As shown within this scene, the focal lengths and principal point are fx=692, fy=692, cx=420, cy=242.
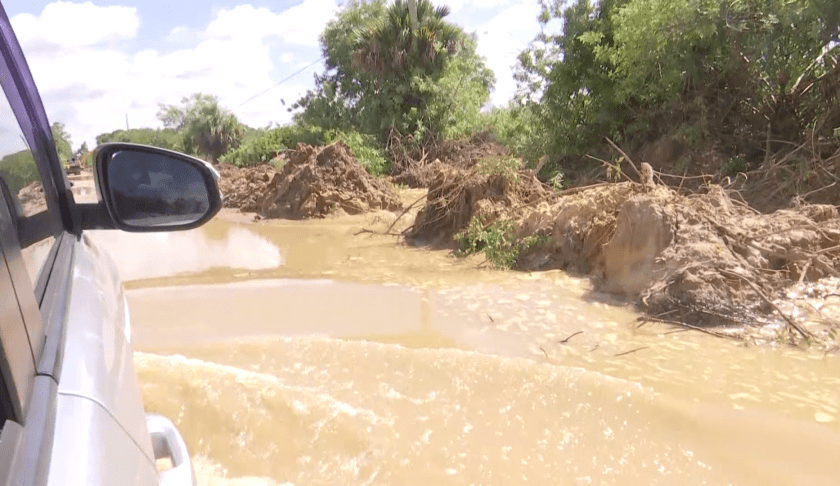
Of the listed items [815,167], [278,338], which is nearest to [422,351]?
[278,338]

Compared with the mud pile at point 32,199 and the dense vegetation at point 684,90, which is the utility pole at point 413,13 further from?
the mud pile at point 32,199

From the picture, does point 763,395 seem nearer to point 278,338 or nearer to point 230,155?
point 278,338

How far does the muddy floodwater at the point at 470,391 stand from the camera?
132 inches

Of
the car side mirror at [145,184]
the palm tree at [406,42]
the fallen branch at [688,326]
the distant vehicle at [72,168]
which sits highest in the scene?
the palm tree at [406,42]

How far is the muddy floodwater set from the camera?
336 cm

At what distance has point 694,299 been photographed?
5465 millimetres

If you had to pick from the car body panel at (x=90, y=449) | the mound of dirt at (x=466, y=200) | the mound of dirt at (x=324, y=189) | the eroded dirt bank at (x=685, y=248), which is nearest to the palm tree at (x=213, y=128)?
the mound of dirt at (x=324, y=189)

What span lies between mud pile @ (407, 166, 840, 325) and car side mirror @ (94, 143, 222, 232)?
457 cm

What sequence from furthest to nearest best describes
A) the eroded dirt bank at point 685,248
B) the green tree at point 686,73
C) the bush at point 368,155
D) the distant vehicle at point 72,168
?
the bush at point 368,155, the green tree at point 686,73, the eroded dirt bank at point 685,248, the distant vehicle at point 72,168

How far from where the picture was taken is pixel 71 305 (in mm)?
1302

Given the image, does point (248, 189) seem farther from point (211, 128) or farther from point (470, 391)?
point (211, 128)

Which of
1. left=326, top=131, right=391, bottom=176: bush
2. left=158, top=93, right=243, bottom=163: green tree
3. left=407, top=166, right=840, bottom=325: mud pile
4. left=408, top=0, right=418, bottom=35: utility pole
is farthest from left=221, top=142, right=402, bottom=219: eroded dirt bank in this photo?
left=158, top=93, right=243, bottom=163: green tree

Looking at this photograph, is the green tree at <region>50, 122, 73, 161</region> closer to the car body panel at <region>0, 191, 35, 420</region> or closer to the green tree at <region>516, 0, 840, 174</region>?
the car body panel at <region>0, 191, 35, 420</region>

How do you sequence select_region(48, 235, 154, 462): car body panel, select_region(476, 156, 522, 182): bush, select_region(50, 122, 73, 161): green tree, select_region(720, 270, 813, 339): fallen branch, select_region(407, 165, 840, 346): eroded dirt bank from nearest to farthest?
select_region(48, 235, 154, 462): car body panel → select_region(50, 122, 73, 161): green tree → select_region(720, 270, 813, 339): fallen branch → select_region(407, 165, 840, 346): eroded dirt bank → select_region(476, 156, 522, 182): bush
